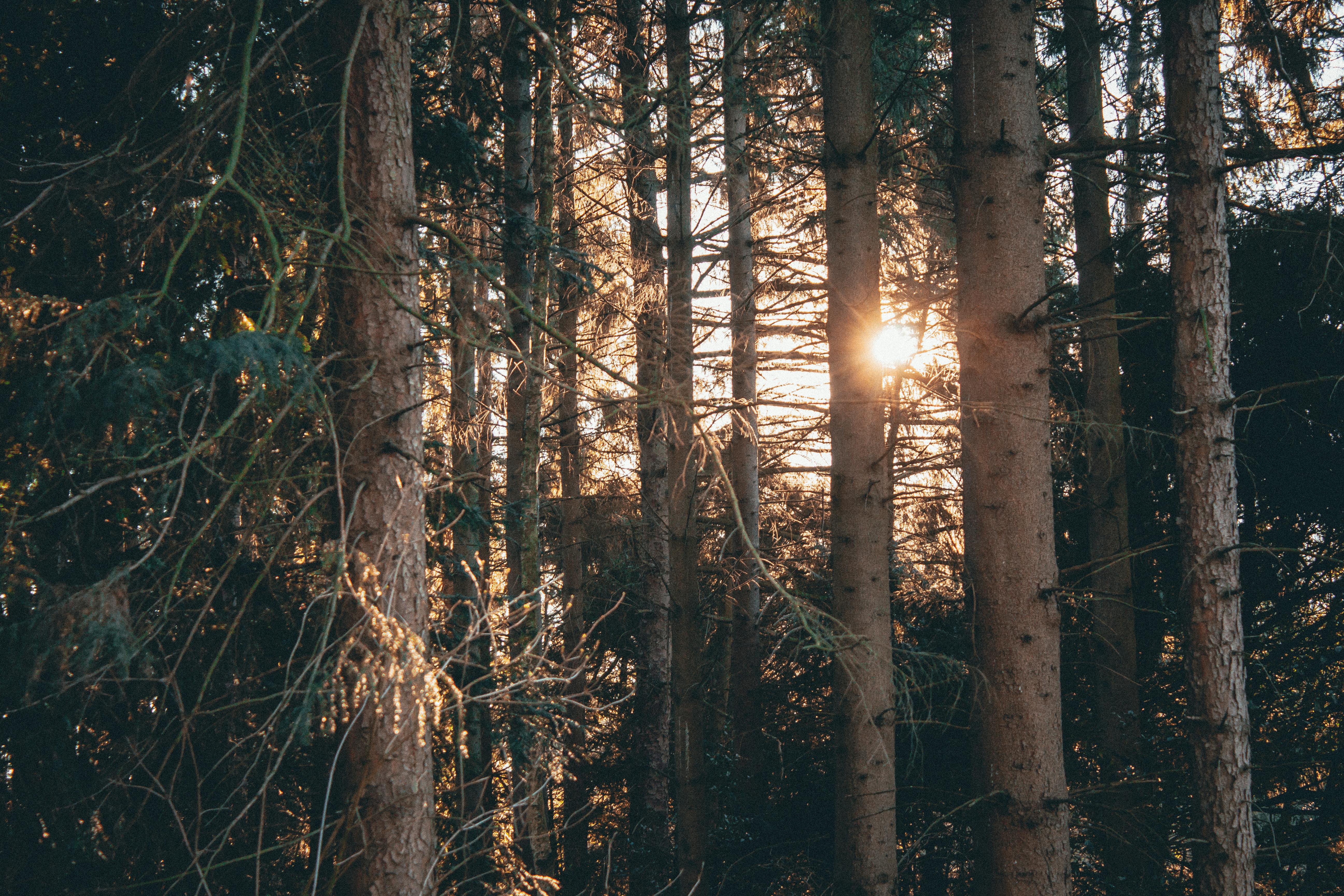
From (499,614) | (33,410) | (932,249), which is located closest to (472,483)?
(499,614)

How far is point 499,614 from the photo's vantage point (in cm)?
350

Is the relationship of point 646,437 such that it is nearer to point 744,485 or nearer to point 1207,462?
point 744,485

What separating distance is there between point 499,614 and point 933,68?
6558 mm

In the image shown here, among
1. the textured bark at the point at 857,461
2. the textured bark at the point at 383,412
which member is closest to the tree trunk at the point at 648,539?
the textured bark at the point at 857,461

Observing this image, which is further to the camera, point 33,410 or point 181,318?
point 181,318

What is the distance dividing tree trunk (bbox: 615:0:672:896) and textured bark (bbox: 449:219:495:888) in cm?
145

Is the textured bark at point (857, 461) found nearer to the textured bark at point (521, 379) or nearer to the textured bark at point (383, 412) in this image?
the textured bark at point (521, 379)

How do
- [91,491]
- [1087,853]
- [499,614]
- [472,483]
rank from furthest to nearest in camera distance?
1. [1087,853]
2. [472,483]
3. [499,614]
4. [91,491]

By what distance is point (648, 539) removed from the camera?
7.69 metres

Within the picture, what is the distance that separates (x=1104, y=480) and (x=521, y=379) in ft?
17.7

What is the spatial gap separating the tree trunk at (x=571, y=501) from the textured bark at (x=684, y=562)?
33.4 inches

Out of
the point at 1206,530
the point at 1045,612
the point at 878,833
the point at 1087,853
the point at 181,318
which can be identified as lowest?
the point at 1087,853

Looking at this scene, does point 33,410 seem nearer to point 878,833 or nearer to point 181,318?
point 181,318

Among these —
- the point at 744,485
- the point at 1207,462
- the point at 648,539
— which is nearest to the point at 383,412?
the point at 648,539
